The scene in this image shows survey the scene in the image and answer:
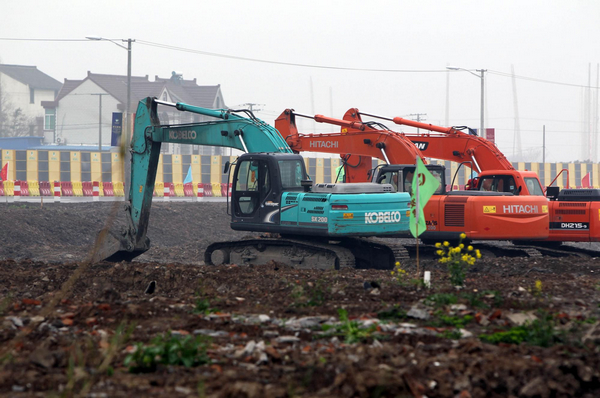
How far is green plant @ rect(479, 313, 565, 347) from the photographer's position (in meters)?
6.08

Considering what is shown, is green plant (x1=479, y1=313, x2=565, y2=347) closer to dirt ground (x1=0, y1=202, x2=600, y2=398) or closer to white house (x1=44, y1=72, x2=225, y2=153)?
dirt ground (x1=0, y1=202, x2=600, y2=398)

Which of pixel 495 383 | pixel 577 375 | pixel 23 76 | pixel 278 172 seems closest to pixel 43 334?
pixel 495 383

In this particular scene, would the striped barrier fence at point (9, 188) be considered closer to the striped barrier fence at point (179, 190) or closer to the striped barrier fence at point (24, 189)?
the striped barrier fence at point (24, 189)

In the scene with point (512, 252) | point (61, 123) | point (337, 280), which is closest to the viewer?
point (337, 280)

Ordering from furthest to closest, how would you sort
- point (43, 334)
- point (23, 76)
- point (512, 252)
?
1. point (23, 76)
2. point (512, 252)
3. point (43, 334)

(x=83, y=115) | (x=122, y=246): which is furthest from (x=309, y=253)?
(x=83, y=115)

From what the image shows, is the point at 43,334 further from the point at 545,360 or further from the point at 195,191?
the point at 195,191

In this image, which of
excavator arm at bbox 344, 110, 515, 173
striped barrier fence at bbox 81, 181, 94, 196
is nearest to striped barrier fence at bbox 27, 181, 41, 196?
striped barrier fence at bbox 81, 181, 94, 196

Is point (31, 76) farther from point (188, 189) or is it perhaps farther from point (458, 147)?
point (458, 147)

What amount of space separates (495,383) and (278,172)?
8.69 m

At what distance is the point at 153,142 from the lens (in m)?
14.6

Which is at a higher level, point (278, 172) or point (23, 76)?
point (23, 76)

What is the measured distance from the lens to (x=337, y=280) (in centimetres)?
1012

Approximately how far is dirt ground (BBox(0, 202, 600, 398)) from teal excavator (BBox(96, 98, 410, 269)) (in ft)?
5.92
